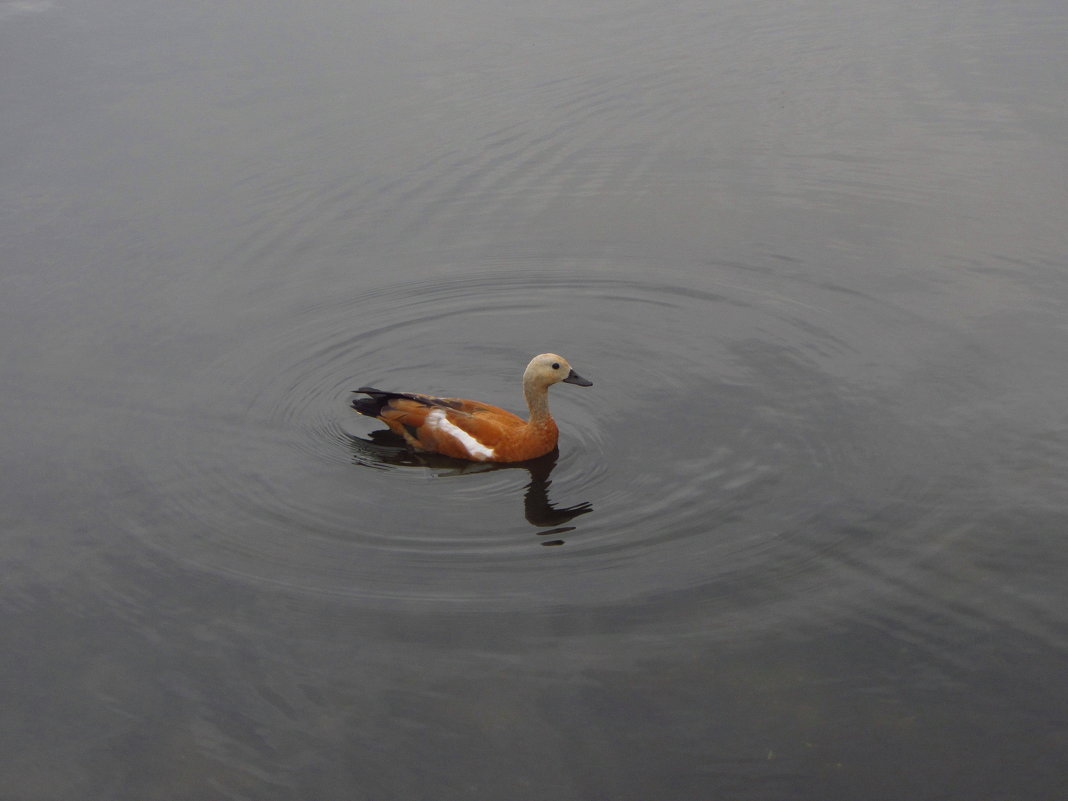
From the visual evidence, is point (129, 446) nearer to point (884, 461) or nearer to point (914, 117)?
point (884, 461)

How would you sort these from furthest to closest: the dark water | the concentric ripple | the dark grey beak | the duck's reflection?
the dark grey beak, the duck's reflection, the concentric ripple, the dark water

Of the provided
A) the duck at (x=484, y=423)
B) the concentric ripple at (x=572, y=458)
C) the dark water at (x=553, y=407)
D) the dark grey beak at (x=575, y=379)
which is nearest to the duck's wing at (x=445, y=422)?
the duck at (x=484, y=423)

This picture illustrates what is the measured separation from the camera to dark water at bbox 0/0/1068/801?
753 centimetres

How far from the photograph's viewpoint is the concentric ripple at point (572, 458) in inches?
349

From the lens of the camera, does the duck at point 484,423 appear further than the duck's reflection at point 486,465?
Yes

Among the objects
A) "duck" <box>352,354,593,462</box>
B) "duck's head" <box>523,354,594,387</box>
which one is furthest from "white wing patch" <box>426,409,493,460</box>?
"duck's head" <box>523,354,594,387</box>

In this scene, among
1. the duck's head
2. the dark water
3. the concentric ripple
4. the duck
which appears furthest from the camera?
the duck's head

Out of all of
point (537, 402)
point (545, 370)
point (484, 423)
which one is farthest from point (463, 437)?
point (545, 370)

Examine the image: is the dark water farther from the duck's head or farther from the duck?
the duck's head

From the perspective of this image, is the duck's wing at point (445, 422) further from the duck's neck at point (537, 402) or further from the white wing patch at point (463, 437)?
the duck's neck at point (537, 402)

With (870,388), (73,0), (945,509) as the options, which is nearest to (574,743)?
(945,509)

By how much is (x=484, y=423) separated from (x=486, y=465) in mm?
395

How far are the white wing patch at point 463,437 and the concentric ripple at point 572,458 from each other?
0.49 feet

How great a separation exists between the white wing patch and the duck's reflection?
0.30 ft
